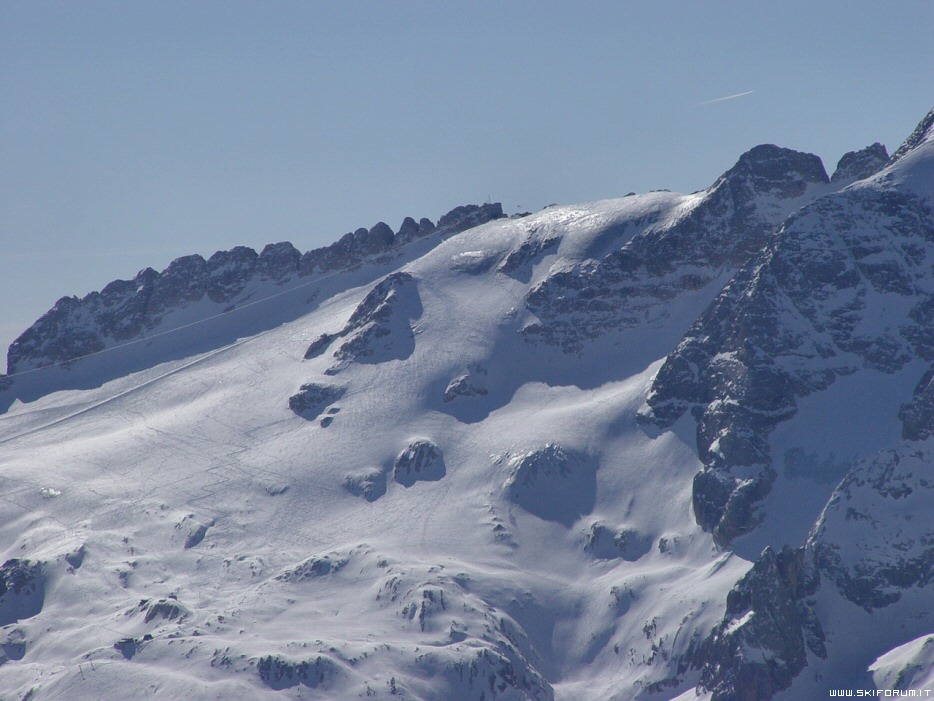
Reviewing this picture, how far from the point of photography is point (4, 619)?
162 m

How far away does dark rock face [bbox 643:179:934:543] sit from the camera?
154 metres

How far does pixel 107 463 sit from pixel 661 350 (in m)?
82.1

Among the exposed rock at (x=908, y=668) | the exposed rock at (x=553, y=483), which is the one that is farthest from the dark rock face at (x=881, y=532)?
the exposed rock at (x=553, y=483)

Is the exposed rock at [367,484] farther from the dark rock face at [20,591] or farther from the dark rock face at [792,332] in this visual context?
the dark rock face at [20,591]

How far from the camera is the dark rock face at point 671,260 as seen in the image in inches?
7525

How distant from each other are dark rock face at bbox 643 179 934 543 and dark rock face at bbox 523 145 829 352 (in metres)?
18.2

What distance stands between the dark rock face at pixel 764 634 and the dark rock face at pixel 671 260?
6122 centimetres

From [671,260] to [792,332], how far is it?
3392 centimetres

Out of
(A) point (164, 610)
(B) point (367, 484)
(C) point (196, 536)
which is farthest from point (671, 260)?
(A) point (164, 610)

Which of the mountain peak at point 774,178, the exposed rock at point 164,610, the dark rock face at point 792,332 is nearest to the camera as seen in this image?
the exposed rock at point 164,610

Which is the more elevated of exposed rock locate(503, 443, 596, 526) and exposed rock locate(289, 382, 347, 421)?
exposed rock locate(289, 382, 347, 421)

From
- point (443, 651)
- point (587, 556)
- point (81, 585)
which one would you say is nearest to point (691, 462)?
point (587, 556)

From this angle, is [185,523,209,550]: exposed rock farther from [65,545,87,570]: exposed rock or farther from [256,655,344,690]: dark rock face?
[256,655,344,690]: dark rock face

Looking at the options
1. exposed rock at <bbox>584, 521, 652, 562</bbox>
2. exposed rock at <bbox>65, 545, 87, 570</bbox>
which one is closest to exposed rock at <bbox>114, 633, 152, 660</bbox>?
exposed rock at <bbox>65, 545, 87, 570</bbox>
